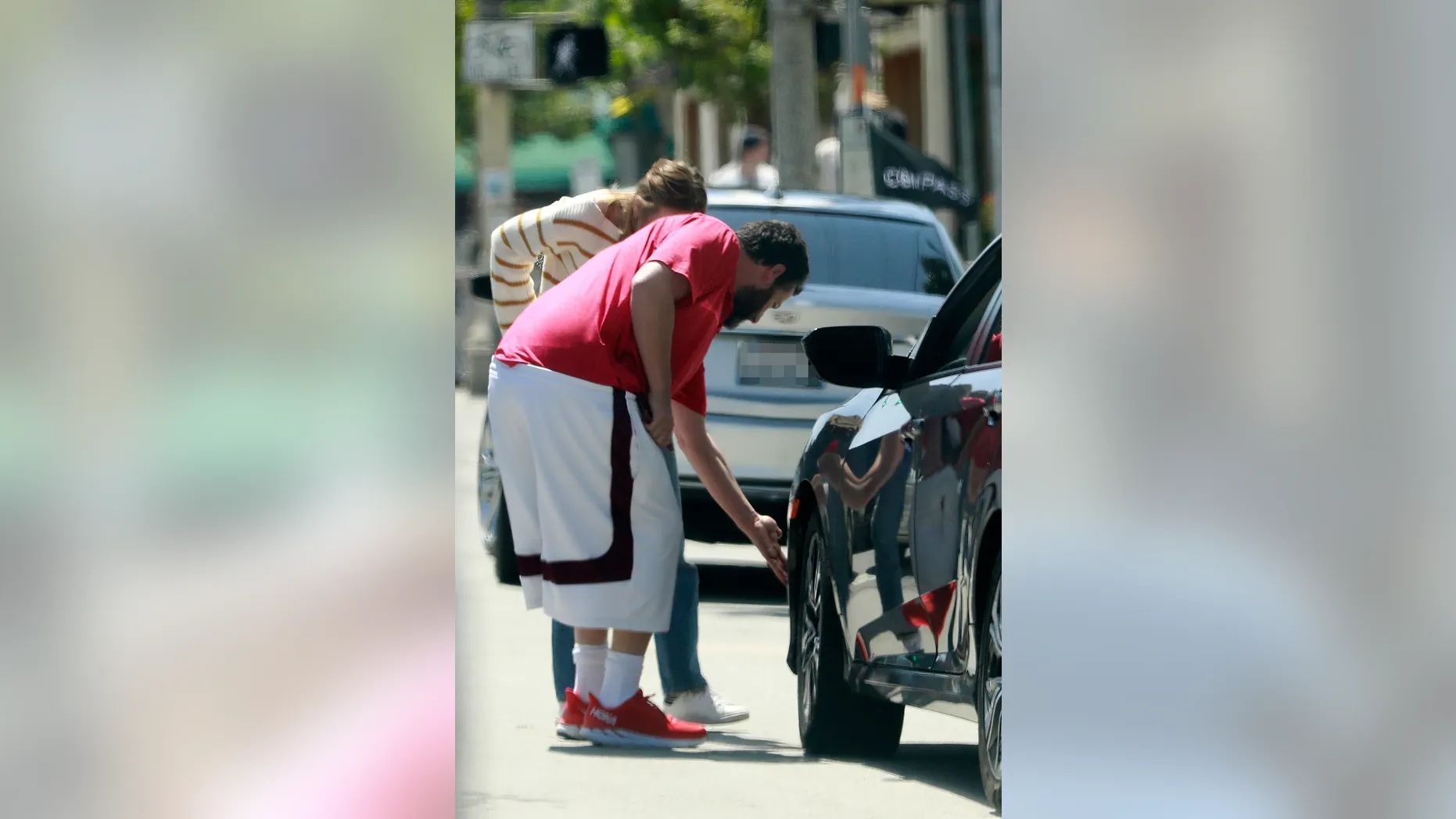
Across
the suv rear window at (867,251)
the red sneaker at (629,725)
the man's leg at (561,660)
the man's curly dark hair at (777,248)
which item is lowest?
the red sneaker at (629,725)

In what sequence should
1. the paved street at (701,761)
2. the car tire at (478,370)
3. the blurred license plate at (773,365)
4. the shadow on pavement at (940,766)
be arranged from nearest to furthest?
the paved street at (701,761) < the shadow on pavement at (940,766) < the blurred license plate at (773,365) < the car tire at (478,370)

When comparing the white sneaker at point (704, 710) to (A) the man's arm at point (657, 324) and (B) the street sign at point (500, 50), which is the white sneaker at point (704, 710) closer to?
(A) the man's arm at point (657, 324)

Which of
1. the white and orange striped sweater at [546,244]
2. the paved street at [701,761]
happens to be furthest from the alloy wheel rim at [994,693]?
the white and orange striped sweater at [546,244]

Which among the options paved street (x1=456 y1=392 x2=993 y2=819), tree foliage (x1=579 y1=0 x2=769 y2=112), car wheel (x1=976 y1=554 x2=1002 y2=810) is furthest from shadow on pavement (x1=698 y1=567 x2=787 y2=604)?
tree foliage (x1=579 y1=0 x2=769 y2=112)

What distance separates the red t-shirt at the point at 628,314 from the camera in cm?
639

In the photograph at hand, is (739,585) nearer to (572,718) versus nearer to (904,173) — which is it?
(572,718)

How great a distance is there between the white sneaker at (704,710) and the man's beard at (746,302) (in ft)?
3.87

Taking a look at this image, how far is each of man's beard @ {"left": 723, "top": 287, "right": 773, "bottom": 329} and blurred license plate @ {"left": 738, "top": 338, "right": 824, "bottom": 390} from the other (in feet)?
9.65

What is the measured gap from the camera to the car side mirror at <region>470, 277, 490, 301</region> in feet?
31.8

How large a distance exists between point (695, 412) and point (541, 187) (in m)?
48.6

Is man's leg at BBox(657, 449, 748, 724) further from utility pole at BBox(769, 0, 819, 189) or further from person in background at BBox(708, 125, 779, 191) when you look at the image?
utility pole at BBox(769, 0, 819, 189)

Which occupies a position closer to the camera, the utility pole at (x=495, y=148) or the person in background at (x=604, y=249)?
the person in background at (x=604, y=249)

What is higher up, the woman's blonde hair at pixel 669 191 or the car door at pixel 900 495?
the woman's blonde hair at pixel 669 191

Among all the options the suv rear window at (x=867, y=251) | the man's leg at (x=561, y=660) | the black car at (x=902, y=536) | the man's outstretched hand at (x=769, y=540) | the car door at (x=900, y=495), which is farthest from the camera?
the suv rear window at (x=867, y=251)
